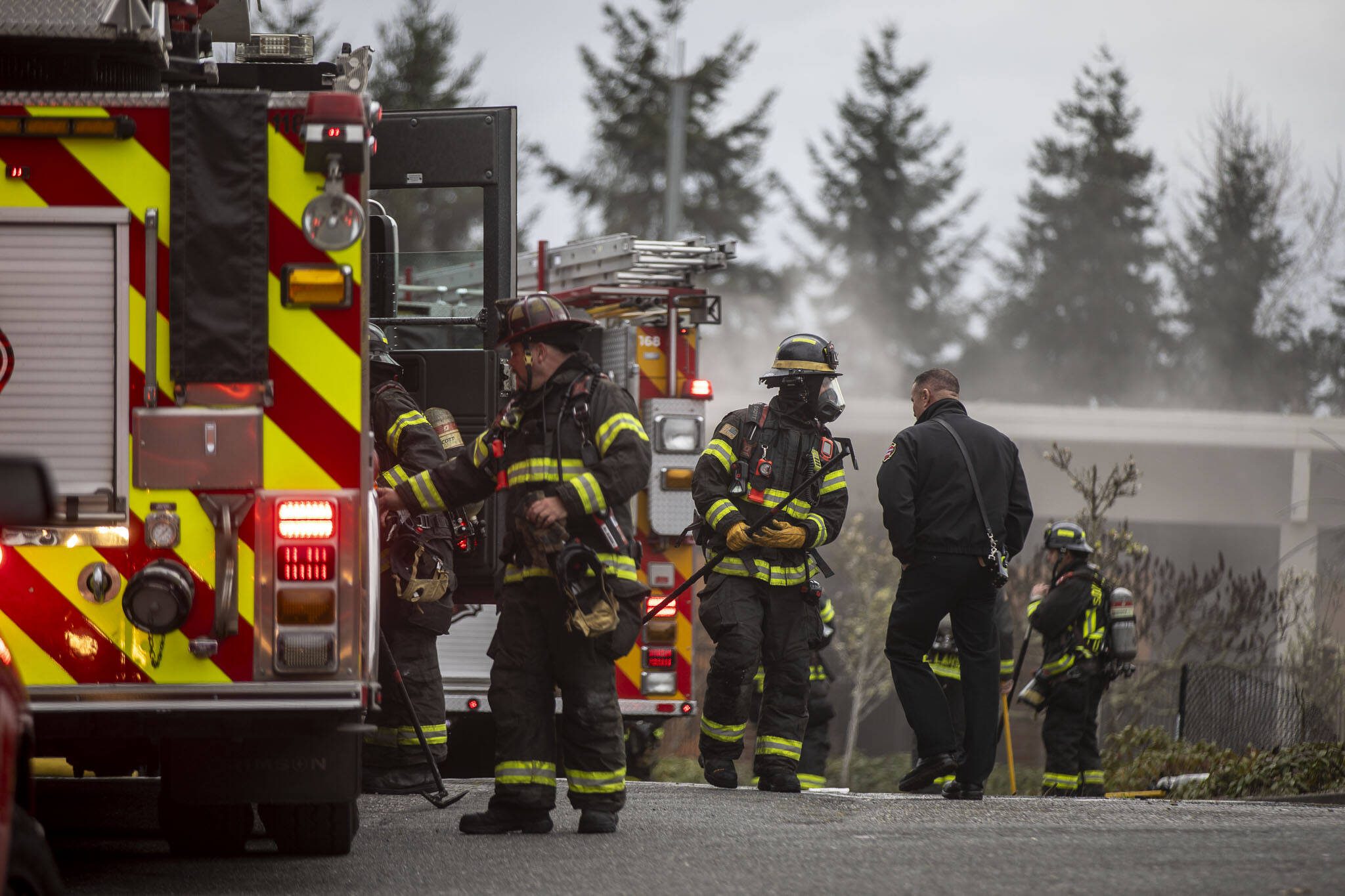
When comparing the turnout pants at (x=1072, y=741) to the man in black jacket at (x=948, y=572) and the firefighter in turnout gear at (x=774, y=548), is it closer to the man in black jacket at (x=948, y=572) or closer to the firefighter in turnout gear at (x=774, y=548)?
the man in black jacket at (x=948, y=572)

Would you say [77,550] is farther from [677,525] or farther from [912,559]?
[677,525]

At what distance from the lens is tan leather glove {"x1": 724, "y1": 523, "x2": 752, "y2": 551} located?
771 cm

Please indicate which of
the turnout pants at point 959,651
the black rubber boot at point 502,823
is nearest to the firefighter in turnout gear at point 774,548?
the turnout pants at point 959,651

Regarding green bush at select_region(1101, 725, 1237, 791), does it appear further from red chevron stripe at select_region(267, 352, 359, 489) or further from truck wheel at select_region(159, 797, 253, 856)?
red chevron stripe at select_region(267, 352, 359, 489)

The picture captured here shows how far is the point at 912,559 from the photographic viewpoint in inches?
305

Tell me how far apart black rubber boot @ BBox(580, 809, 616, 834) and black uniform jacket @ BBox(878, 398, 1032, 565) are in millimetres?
2181

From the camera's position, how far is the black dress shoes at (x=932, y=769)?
771cm

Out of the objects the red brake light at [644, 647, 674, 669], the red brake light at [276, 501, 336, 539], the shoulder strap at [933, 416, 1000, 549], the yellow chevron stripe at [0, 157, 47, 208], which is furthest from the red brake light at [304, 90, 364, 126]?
the red brake light at [644, 647, 674, 669]

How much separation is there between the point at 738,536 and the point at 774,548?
20 centimetres

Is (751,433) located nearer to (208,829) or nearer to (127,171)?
(208,829)

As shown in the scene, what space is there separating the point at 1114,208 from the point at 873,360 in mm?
8354

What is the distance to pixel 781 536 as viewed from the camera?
306 inches

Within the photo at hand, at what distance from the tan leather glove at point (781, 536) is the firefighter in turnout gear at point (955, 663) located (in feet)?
6.25

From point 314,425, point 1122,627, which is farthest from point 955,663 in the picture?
point 314,425
